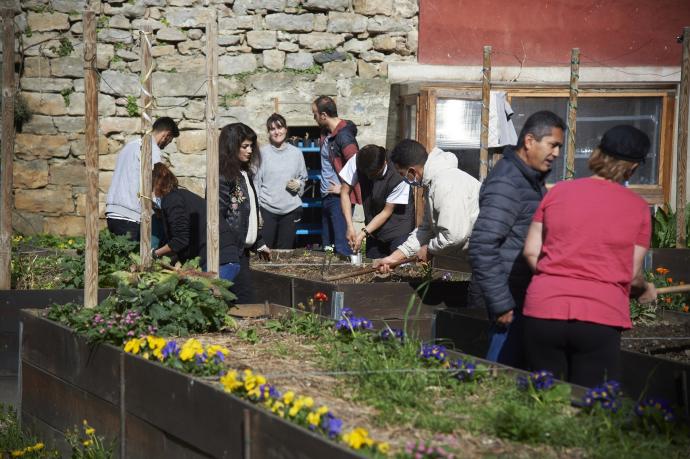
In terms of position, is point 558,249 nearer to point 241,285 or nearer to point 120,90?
point 241,285

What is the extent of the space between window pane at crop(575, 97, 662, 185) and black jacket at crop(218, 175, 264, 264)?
19.8 ft

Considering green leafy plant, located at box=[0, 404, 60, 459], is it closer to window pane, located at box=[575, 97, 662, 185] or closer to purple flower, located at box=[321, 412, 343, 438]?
purple flower, located at box=[321, 412, 343, 438]

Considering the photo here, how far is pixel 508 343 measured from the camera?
520cm

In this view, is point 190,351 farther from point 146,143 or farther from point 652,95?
point 652,95

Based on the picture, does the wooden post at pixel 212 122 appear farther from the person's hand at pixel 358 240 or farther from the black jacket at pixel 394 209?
the black jacket at pixel 394 209

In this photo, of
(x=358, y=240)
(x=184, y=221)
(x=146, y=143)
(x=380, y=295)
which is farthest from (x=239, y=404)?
(x=358, y=240)

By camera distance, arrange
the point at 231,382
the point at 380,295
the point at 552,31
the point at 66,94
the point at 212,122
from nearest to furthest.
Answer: the point at 231,382, the point at 212,122, the point at 380,295, the point at 66,94, the point at 552,31

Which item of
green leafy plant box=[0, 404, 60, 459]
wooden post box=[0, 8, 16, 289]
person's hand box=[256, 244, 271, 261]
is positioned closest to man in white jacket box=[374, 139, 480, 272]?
person's hand box=[256, 244, 271, 261]

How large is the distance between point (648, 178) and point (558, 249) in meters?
8.76

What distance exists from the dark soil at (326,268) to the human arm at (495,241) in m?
2.76

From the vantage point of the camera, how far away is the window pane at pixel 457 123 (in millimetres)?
11984

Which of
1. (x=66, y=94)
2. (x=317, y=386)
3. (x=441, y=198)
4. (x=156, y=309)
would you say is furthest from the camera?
(x=66, y=94)

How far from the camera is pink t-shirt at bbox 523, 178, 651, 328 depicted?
4457mm

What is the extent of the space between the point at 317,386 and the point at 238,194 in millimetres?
3094
